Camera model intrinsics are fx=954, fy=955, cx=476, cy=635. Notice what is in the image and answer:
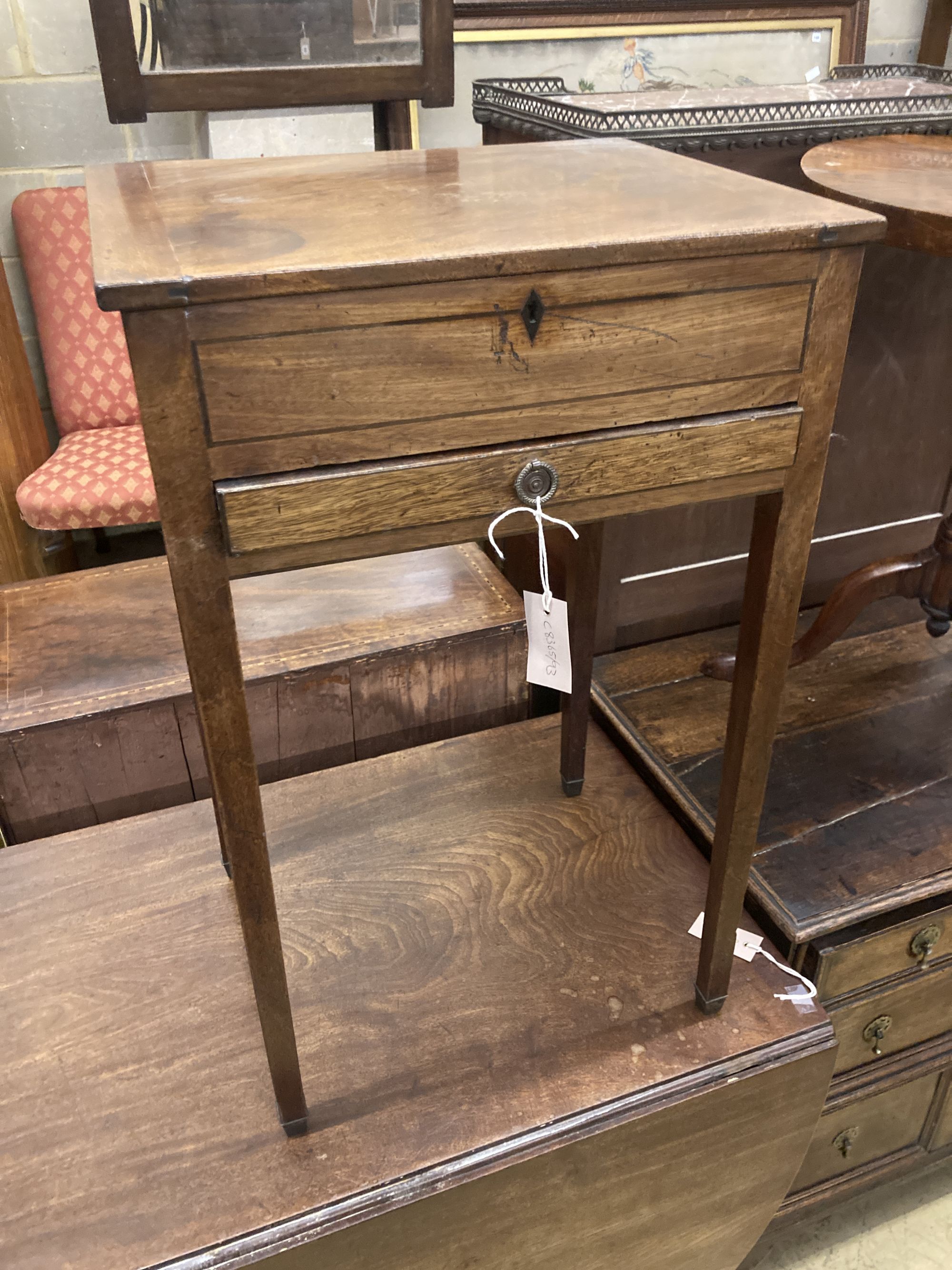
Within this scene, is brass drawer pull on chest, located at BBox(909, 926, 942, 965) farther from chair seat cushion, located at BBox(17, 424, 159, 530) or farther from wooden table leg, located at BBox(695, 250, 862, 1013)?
chair seat cushion, located at BBox(17, 424, 159, 530)

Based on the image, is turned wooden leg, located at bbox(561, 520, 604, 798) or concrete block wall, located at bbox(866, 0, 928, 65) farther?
concrete block wall, located at bbox(866, 0, 928, 65)

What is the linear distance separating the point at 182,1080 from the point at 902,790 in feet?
2.79

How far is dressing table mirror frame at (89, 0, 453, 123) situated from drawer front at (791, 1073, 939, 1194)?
139 cm

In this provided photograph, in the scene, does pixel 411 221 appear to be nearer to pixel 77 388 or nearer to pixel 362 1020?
pixel 362 1020

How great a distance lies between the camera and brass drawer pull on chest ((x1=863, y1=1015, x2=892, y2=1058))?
3.49ft

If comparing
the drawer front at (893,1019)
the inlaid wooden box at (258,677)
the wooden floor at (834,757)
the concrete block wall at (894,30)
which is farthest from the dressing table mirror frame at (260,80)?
the concrete block wall at (894,30)

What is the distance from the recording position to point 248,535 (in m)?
0.61

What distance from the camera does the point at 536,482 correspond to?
0.66 metres

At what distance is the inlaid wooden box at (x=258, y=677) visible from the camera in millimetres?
1184

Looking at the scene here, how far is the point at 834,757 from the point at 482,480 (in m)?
Result: 0.74

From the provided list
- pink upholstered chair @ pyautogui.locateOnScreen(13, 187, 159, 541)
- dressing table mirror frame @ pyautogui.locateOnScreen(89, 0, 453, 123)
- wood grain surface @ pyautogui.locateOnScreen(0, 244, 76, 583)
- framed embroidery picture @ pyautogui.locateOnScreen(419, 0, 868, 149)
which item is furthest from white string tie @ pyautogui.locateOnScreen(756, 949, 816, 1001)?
framed embroidery picture @ pyautogui.locateOnScreen(419, 0, 868, 149)

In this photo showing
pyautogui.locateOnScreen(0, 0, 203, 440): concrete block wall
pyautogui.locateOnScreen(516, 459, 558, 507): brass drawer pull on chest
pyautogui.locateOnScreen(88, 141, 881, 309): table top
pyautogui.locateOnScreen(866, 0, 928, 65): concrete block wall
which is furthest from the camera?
pyautogui.locateOnScreen(866, 0, 928, 65): concrete block wall

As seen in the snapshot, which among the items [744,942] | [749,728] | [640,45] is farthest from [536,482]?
[640,45]

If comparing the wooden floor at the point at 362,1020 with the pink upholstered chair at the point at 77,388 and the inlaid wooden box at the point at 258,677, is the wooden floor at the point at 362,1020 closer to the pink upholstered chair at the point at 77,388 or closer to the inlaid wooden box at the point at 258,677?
the inlaid wooden box at the point at 258,677
